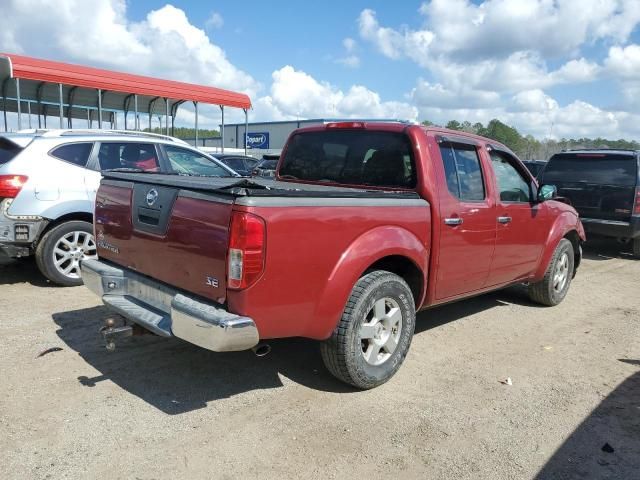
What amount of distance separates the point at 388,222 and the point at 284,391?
1441mm

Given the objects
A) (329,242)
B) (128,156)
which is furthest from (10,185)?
(329,242)

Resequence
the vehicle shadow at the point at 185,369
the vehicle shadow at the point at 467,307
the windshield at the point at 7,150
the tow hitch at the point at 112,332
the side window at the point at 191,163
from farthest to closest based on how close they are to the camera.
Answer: the side window at the point at 191,163, the windshield at the point at 7,150, the vehicle shadow at the point at 467,307, the vehicle shadow at the point at 185,369, the tow hitch at the point at 112,332

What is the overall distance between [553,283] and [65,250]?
571cm

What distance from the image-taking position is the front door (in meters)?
5.12

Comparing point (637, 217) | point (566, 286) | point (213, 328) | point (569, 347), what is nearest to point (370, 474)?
point (213, 328)

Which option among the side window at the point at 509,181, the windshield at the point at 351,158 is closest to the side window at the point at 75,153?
the windshield at the point at 351,158

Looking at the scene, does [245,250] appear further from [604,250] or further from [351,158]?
[604,250]

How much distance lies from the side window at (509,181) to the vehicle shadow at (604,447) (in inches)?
83.1

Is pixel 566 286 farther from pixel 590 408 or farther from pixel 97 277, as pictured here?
pixel 97 277

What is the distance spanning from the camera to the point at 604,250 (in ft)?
35.9

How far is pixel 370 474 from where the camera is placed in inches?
114

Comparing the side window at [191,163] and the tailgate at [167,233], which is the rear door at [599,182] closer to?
the side window at [191,163]

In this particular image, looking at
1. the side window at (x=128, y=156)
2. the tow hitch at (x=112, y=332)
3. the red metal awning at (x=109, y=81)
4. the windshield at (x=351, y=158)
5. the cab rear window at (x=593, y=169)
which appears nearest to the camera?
the tow hitch at (x=112, y=332)

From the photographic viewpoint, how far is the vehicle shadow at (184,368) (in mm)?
3748
